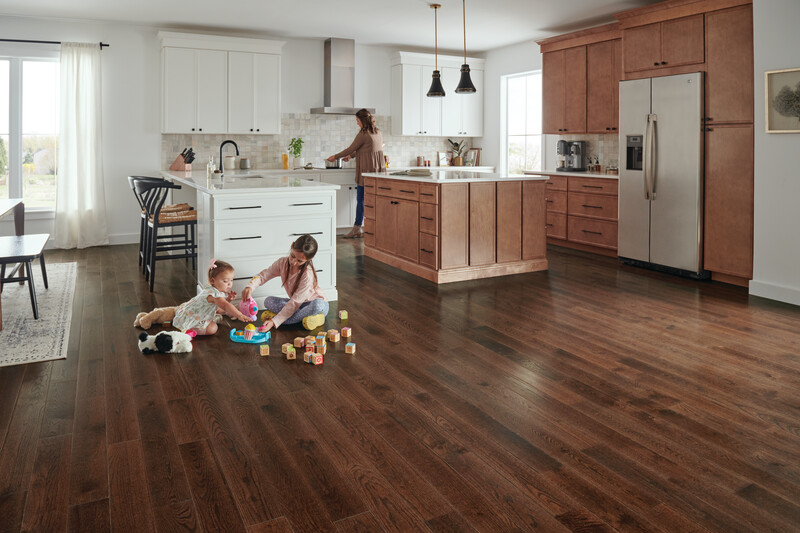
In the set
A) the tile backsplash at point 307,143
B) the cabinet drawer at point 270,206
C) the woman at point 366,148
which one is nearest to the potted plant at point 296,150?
the tile backsplash at point 307,143

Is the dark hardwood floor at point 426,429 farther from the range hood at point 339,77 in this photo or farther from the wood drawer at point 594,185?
the range hood at point 339,77

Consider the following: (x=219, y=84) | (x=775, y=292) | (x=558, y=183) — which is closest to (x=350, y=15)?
(x=219, y=84)

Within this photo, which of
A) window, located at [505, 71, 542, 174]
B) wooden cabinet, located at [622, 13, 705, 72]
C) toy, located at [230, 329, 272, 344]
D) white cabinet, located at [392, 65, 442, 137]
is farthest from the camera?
white cabinet, located at [392, 65, 442, 137]

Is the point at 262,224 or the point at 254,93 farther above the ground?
the point at 254,93

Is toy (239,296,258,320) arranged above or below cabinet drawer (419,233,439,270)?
below

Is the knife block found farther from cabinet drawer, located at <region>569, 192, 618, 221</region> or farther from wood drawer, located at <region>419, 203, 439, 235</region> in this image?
cabinet drawer, located at <region>569, 192, 618, 221</region>

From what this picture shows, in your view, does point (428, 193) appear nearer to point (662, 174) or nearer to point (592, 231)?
point (662, 174)

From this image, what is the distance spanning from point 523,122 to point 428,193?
380 centimetres

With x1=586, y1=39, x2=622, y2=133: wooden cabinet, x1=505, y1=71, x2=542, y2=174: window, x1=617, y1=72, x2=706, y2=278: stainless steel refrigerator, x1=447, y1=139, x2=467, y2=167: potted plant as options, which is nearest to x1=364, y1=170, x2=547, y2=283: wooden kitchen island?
x1=617, y1=72, x2=706, y2=278: stainless steel refrigerator

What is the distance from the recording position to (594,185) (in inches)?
261

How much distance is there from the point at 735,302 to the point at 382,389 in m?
3.05

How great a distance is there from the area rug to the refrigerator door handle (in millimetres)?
4727

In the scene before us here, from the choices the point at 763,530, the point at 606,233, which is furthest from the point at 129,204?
the point at 763,530

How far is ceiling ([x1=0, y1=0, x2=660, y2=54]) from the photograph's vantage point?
6.21 m
